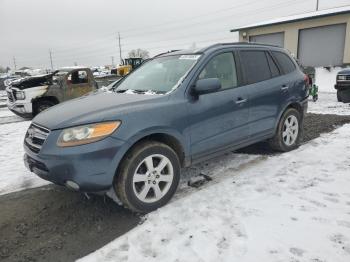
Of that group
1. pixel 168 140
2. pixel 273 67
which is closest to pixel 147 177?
pixel 168 140

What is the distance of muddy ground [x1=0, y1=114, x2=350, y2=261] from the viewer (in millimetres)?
2961

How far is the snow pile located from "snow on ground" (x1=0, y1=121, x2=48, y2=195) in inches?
556

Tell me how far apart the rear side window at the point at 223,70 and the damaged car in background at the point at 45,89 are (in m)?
7.35

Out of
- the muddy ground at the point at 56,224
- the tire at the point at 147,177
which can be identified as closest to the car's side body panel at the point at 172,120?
the tire at the point at 147,177

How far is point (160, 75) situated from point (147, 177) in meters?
1.46

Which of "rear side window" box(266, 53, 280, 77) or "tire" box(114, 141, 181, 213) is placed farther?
"rear side window" box(266, 53, 280, 77)

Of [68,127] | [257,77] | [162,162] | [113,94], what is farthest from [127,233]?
[257,77]

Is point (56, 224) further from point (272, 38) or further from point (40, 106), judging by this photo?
point (272, 38)

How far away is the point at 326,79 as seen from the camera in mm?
17766

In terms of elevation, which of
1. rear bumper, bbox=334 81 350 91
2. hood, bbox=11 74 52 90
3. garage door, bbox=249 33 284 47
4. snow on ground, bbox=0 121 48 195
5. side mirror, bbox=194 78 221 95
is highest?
garage door, bbox=249 33 284 47

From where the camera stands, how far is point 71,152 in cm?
304

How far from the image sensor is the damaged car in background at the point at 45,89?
32.4ft

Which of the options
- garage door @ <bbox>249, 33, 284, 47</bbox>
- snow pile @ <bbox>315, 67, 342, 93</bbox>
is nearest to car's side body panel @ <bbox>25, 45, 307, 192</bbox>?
snow pile @ <bbox>315, 67, 342, 93</bbox>

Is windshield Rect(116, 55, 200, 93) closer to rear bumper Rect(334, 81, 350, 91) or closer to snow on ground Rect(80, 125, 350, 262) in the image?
snow on ground Rect(80, 125, 350, 262)
